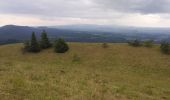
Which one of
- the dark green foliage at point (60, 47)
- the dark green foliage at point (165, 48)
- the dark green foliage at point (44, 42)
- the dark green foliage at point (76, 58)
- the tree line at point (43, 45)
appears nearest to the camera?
the dark green foliage at point (76, 58)

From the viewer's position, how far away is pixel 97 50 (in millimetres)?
52656

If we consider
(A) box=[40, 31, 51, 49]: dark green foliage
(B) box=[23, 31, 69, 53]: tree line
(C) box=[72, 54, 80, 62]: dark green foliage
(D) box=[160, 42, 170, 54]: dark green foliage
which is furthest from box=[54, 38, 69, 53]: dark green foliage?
(D) box=[160, 42, 170, 54]: dark green foliage

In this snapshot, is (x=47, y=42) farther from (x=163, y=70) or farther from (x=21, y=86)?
(x=21, y=86)

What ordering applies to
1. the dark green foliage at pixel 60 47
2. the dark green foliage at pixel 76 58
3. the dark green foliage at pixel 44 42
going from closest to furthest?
the dark green foliage at pixel 76 58
the dark green foliage at pixel 60 47
the dark green foliage at pixel 44 42

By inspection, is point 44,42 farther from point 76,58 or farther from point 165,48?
point 165,48

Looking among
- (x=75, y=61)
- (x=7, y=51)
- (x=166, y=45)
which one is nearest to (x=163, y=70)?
(x=166, y=45)

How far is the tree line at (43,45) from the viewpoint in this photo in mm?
52219

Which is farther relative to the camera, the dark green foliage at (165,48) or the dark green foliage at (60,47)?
the dark green foliage at (60,47)

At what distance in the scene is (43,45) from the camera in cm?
5581

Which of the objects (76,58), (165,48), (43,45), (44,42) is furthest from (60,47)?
(165,48)

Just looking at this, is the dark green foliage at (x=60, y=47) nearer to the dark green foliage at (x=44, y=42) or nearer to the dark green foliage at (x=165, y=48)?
the dark green foliage at (x=44, y=42)

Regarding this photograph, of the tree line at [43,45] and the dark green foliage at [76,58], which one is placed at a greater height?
the tree line at [43,45]

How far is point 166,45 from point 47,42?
2633 cm

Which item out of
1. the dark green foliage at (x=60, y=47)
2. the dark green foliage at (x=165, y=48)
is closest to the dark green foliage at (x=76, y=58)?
the dark green foliage at (x=60, y=47)
